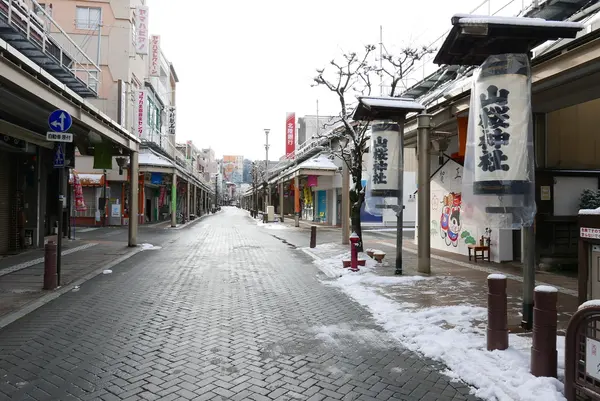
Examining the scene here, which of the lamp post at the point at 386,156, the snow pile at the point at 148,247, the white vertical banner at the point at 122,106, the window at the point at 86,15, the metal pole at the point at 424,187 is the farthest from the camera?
the window at the point at 86,15

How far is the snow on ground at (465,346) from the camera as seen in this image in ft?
13.1

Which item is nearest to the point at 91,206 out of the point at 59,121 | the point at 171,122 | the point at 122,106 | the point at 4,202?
the point at 122,106

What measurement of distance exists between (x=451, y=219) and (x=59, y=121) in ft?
41.3

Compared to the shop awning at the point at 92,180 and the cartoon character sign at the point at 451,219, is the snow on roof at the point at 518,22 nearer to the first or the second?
the cartoon character sign at the point at 451,219

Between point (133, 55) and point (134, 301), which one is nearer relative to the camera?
point (134, 301)

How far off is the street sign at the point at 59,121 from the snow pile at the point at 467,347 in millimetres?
6728

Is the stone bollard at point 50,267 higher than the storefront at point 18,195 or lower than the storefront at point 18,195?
lower

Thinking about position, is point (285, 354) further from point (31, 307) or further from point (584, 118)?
point (584, 118)

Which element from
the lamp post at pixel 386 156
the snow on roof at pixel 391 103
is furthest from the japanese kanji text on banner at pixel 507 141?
the lamp post at pixel 386 156

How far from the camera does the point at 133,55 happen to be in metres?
30.3

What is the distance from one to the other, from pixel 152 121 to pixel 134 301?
31291 mm

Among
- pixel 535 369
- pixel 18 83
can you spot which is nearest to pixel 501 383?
pixel 535 369

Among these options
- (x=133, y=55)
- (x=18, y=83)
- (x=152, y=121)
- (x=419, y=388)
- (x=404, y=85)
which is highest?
(x=133, y=55)

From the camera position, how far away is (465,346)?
5.23 m
